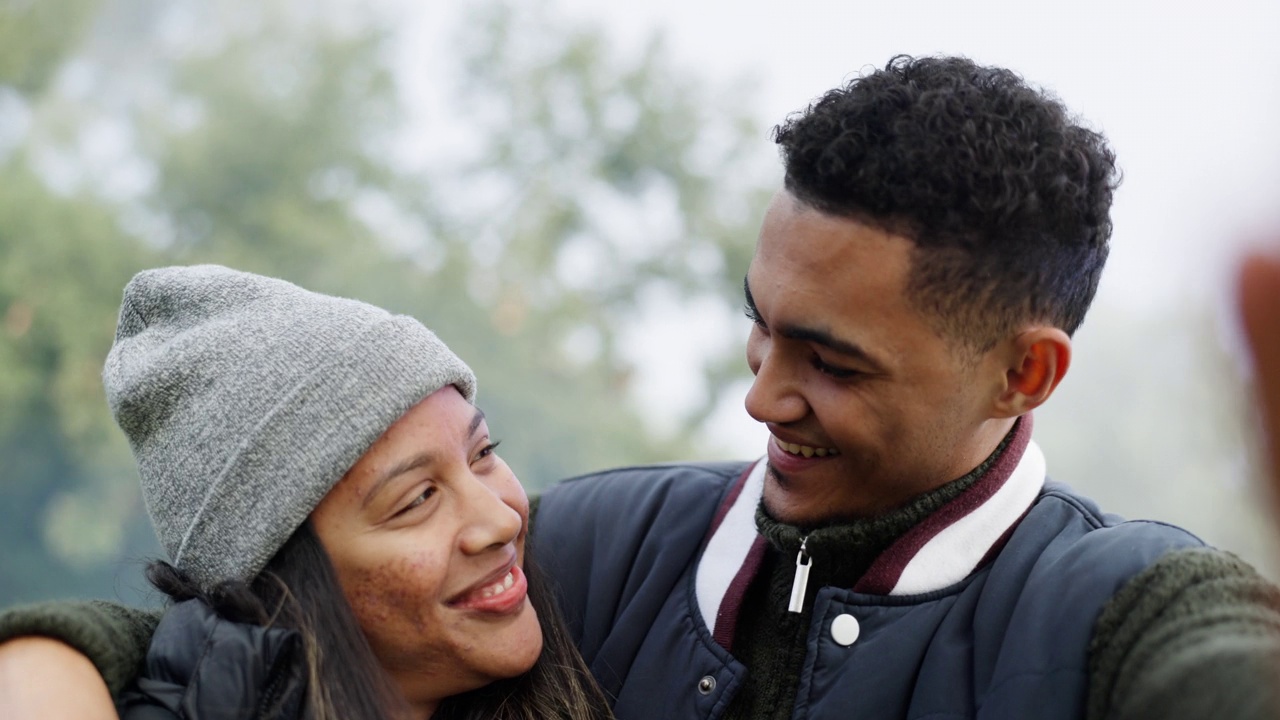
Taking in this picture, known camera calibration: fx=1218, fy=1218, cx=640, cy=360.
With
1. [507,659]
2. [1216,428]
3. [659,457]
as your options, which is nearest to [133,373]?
[507,659]

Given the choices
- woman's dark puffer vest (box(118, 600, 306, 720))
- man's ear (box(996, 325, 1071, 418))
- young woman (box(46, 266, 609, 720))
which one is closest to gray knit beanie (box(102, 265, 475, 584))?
young woman (box(46, 266, 609, 720))

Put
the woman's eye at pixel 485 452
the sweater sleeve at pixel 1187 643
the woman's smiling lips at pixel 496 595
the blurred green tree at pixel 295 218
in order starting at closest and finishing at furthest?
the sweater sleeve at pixel 1187 643 < the woman's smiling lips at pixel 496 595 < the woman's eye at pixel 485 452 < the blurred green tree at pixel 295 218

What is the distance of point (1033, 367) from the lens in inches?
68.7

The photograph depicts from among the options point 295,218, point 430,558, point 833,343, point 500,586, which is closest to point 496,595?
point 500,586

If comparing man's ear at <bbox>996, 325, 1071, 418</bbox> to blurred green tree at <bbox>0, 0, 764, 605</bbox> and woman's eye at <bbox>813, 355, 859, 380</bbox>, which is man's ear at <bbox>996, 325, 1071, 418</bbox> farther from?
blurred green tree at <bbox>0, 0, 764, 605</bbox>

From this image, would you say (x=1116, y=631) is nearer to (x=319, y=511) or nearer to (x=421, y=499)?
(x=421, y=499)

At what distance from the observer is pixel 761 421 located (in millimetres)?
1791

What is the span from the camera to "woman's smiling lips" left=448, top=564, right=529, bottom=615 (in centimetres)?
178

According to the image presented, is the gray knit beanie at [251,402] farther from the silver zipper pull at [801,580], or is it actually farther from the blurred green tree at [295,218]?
the blurred green tree at [295,218]

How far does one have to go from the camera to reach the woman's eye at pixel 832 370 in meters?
1.72

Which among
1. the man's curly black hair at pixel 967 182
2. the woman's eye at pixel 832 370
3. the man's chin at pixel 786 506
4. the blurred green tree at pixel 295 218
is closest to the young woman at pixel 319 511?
the man's chin at pixel 786 506

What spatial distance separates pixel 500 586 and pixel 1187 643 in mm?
935

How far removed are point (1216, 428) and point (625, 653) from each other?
1602mm

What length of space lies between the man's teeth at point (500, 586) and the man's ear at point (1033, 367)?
76 cm
